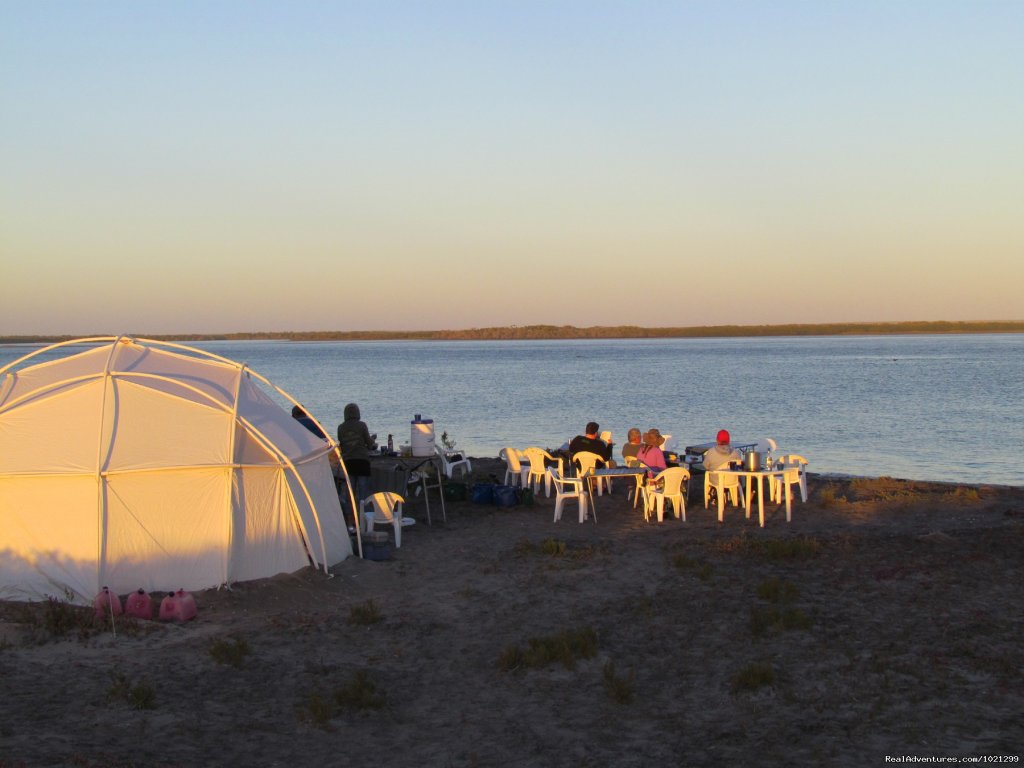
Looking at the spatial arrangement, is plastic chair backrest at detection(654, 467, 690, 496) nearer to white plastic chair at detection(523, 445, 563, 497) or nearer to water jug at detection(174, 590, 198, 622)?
white plastic chair at detection(523, 445, 563, 497)

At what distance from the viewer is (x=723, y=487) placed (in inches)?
509

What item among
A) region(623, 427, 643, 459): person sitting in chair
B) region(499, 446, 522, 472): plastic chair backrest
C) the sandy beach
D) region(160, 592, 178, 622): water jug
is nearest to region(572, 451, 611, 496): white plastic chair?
region(623, 427, 643, 459): person sitting in chair

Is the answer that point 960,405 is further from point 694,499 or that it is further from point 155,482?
point 155,482

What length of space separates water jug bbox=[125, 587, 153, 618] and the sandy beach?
0.26m

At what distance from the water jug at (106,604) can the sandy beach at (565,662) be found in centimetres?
14

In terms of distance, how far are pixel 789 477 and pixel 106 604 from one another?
8.63 m

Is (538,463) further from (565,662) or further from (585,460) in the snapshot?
(565,662)

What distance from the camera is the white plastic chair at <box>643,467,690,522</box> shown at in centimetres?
1284

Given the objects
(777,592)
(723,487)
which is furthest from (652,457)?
(777,592)

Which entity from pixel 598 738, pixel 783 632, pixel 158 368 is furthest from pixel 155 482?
pixel 783 632

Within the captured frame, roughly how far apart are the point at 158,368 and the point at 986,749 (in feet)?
28.6

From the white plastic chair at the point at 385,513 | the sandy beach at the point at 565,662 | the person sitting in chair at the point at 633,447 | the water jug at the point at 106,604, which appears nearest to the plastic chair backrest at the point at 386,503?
the white plastic chair at the point at 385,513

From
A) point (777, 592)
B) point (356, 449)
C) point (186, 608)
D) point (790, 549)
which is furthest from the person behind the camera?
point (356, 449)

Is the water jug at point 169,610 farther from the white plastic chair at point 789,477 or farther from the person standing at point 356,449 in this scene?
the white plastic chair at point 789,477
